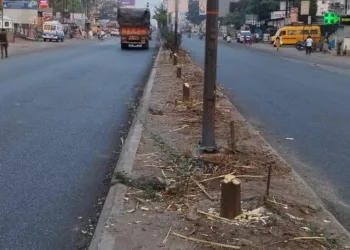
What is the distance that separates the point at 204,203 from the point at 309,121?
6922 mm

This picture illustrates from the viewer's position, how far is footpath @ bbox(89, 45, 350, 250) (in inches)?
186

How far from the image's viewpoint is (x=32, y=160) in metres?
7.99

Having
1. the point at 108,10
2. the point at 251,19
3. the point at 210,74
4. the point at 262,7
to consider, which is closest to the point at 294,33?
the point at 262,7

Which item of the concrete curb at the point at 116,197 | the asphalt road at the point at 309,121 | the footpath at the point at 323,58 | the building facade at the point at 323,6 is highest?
the building facade at the point at 323,6

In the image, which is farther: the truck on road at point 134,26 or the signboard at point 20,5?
the signboard at point 20,5

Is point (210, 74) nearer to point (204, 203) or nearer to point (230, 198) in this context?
point (204, 203)

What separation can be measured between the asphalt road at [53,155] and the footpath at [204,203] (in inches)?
15.2

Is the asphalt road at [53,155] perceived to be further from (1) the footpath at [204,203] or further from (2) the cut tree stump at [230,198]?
(2) the cut tree stump at [230,198]

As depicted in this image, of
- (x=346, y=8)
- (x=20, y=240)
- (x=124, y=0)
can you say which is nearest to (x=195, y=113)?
(x=20, y=240)

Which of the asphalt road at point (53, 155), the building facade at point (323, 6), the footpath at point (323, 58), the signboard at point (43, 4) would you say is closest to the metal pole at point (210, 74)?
the asphalt road at point (53, 155)

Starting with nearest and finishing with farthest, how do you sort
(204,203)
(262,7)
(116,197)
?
(204,203), (116,197), (262,7)

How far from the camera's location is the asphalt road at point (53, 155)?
5.46 m

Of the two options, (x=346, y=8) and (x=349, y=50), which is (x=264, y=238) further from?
(x=346, y=8)

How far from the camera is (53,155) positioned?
8344 millimetres
